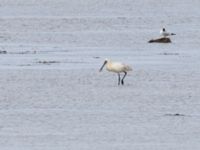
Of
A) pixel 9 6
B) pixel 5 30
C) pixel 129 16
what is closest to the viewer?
pixel 5 30

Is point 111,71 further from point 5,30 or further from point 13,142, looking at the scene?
point 5,30

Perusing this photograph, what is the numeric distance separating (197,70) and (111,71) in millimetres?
1840

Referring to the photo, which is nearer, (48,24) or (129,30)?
(129,30)

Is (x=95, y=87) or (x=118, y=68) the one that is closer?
(x=95, y=87)

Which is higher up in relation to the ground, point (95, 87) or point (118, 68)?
point (118, 68)

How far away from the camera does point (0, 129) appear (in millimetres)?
A: 13094

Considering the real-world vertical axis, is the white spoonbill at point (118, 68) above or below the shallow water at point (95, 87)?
above

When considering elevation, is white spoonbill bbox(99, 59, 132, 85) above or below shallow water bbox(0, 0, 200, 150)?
above

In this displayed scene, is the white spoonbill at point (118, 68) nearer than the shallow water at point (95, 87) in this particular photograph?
No

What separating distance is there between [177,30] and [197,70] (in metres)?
11.8

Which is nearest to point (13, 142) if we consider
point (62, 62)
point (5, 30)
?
point (62, 62)

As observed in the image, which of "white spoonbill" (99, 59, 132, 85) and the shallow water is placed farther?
"white spoonbill" (99, 59, 132, 85)

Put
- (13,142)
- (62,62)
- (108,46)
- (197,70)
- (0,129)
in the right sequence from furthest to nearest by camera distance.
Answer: (108,46), (62,62), (197,70), (0,129), (13,142)

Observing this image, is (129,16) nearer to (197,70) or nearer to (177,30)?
(177,30)
